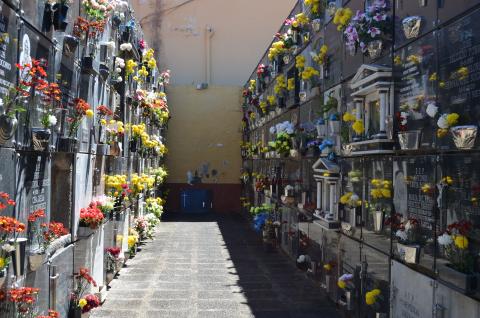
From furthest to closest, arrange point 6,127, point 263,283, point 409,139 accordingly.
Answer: point 263,283 < point 409,139 < point 6,127

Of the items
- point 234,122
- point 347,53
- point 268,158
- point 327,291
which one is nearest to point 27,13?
point 347,53

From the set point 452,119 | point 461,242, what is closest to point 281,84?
point 452,119

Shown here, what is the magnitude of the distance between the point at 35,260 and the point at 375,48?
5019 millimetres

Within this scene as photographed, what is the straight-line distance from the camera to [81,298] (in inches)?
339

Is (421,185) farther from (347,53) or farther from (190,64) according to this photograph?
(190,64)

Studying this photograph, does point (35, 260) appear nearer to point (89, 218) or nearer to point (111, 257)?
point (89, 218)

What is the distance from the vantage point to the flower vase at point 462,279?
4.79m

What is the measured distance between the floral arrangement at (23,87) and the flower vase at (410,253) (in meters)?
4.41

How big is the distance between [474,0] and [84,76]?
6.08 metres

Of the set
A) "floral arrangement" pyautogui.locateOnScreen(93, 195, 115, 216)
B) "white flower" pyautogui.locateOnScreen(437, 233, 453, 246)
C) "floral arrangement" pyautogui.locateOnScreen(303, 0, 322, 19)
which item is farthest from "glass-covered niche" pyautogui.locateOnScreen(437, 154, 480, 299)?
"floral arrangement" pyautogui.locateOnScreen(93, 195, 115, 216)

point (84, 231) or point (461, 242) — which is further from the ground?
point (461, 242)

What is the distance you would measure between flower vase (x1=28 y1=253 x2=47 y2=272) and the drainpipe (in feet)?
81.7

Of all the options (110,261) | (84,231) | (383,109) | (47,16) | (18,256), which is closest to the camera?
(18,256)

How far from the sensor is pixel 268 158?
60.7 ft
